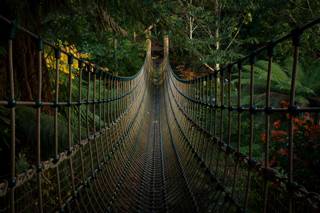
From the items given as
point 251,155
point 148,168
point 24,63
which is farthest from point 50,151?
point 148,168

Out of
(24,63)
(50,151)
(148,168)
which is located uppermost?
(24,63)

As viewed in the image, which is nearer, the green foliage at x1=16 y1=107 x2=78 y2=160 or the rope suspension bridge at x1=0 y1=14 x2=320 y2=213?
the rope suspension bridge at x1=0 y1=14 x2=320 y2=213

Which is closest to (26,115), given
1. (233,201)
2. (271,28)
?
(233,201)

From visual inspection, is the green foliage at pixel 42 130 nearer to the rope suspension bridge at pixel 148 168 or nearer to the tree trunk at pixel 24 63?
the rope suspension bridge at pixel 148 168

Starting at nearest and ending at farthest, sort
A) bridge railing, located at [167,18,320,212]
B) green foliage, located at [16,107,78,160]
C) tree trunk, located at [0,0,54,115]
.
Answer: bridge railing, located at [167,18,320,212], green foliage, located at [16,107,78,160], tree trunk, located at [0,0,54,115]

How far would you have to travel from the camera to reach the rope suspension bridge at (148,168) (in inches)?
27.1

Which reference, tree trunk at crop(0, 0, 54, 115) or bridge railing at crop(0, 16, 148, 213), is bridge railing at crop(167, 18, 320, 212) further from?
tree trunk at crop(0, 0, 54, 115)

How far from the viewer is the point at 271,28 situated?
22.2ft

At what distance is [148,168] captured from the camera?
2.60 metres

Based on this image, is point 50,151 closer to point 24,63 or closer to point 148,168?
point 24,63

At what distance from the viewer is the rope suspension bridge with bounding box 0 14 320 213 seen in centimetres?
69

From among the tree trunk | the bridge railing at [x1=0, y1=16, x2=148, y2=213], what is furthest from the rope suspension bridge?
the tree trunk

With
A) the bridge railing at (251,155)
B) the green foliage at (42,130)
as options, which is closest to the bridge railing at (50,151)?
the green foliage at (42,130)

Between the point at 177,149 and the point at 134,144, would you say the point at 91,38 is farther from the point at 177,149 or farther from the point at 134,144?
the point at 177,149
